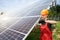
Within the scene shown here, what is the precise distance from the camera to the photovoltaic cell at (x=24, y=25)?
709 cm

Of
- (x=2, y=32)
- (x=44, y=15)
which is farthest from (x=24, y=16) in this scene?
(x=44, y=15)

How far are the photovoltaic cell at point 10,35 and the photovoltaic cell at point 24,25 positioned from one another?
0.25 metres

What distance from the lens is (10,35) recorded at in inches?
274

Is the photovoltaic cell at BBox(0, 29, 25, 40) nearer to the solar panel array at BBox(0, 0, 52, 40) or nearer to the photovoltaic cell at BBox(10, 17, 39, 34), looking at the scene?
the solar panel array at BBox(0, 0, 52, 40)

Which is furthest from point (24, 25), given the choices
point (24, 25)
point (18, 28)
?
point (18, 28)

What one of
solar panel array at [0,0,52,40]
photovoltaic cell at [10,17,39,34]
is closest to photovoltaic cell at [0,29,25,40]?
solar panel array at [0,0,52,40]

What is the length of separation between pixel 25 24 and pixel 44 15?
1.34m

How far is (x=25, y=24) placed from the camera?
769 cm

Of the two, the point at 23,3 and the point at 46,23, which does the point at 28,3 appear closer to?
the point at 23,3

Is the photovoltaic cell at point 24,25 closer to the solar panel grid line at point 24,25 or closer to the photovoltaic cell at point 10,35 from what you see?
the solar panel grid line at point 24,25

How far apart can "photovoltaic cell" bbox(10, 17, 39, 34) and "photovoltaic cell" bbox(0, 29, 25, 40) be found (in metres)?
0.25

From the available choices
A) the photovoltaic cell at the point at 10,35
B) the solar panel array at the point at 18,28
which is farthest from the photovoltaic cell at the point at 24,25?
the photovoltaic cell at the point at 10,35

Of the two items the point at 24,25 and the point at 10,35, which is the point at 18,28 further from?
the point at 10,35

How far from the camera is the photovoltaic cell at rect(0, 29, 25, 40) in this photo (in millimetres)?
6581
